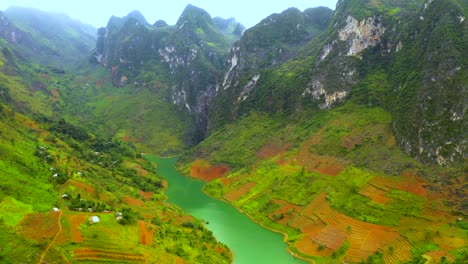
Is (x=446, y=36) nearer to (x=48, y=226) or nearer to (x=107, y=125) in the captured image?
(x=48, y=226)

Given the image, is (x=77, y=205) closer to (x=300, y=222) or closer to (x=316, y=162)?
(x=300, y=222)

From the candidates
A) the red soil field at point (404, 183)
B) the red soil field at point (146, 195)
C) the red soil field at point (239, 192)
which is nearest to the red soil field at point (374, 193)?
the red soil field at point (404, 183)

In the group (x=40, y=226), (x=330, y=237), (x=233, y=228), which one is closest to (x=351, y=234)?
(x=330, y=237)

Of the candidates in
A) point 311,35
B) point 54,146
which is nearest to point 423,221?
point 54,146

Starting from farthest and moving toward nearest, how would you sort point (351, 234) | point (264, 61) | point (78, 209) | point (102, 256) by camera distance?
point (264, 61) < point (351, 234) < point (78, 209) < point (102, 256)

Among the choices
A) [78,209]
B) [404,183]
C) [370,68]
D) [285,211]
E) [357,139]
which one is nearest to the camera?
[78,209]

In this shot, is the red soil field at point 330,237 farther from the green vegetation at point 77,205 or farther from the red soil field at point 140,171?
the red soil field at point 140,171
